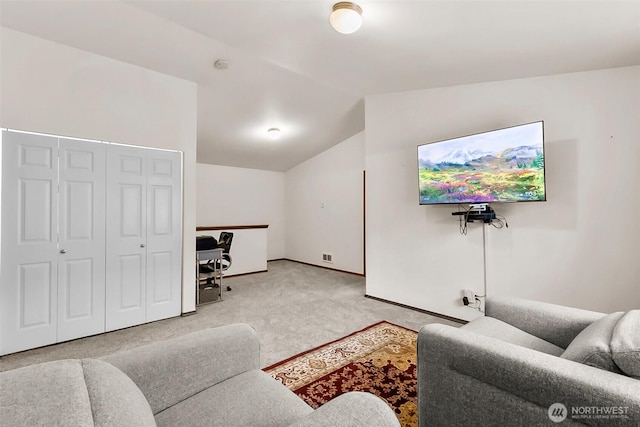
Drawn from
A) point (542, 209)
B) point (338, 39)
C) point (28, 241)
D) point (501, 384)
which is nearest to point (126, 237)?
point (28, 241)

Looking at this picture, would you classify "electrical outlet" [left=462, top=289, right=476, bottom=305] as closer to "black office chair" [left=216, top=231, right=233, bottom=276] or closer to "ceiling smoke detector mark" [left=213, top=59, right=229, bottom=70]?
"black office chair" [left=216, top=231, right=233, bottom=276]

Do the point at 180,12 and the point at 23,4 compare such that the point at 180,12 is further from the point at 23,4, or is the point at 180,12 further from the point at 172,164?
the point at 172,164

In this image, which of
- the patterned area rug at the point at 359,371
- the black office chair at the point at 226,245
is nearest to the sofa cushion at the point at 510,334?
the patterned area rug at the point at 359,371

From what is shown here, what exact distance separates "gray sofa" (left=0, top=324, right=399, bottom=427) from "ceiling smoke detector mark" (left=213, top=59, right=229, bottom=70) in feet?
9.75

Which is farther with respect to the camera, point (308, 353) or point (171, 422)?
point (308, 353)

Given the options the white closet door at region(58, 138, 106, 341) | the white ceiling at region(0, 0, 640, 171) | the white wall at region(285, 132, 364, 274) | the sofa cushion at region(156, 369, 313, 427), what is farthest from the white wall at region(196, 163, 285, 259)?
the sofa cushion at region(156, 369, 313, 427)

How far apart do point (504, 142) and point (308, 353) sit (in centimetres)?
259

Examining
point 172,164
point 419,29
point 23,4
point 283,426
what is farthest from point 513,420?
point 23,4

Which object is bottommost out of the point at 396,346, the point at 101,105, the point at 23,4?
the point at 396,346

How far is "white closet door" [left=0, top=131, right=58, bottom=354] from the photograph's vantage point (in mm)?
2490

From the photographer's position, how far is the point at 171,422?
1.04 metres

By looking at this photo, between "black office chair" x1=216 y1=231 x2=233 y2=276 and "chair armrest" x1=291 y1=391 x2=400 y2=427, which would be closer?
"chair armrest" x1=291 y1=391 x2=400 y2=427

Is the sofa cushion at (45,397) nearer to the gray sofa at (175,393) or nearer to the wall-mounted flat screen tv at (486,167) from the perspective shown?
the gray sofa at (175,393)

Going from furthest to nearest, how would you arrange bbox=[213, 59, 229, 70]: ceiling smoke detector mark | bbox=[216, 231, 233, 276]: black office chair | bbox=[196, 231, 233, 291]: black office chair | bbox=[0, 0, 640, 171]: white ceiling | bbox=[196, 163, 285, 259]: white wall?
bbox=[196, 163, 285, 259]: white wall
bbox=[216, 231, 233, 276]: black office chair
bbox=[196, 231, 233, 291]: black office chair
bbox=[213, 59, 229, 70]: ceiling smoke detector mark
bbox=[0, 0, 640, 171]: white ceiling
